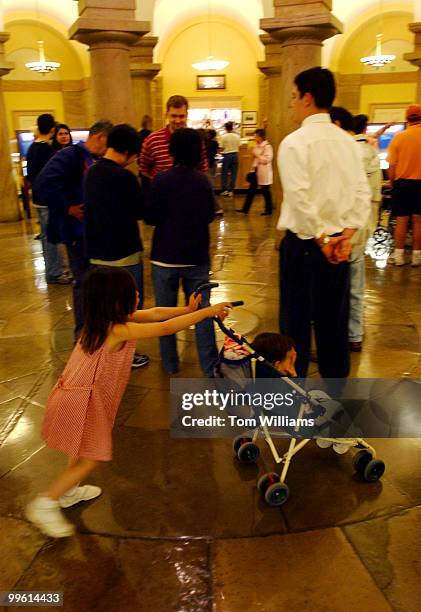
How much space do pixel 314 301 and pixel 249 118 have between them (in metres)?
17.4

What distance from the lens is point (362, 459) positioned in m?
2.80

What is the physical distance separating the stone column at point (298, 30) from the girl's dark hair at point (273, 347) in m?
4.86

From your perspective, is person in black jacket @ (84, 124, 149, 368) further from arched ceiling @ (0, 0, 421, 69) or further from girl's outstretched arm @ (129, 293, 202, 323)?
arched ceiling @ (0, 0, 421, 69)

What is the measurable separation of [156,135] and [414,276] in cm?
376

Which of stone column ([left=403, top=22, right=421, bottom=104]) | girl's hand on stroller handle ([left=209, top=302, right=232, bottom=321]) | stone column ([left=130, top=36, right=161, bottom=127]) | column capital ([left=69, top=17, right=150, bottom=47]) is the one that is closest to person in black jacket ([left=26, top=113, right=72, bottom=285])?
column capital ([left=69, top=17, right=150, bottom=47])

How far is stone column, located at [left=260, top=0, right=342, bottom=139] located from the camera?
664cm

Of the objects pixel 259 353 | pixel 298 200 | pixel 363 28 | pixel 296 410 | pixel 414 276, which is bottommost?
pixel 414 276

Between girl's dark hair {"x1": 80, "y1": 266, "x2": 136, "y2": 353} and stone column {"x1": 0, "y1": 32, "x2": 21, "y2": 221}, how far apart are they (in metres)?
9.60

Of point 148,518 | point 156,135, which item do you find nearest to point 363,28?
point 156,135

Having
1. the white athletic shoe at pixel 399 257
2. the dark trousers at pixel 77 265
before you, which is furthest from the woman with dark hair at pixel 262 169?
the dark trousers at pixel 77 265

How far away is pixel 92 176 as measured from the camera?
137 inches

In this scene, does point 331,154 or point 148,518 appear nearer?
point 148,518

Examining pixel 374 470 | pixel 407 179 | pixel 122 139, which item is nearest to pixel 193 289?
pixel 122 139

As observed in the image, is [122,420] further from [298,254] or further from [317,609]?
[317,609]
